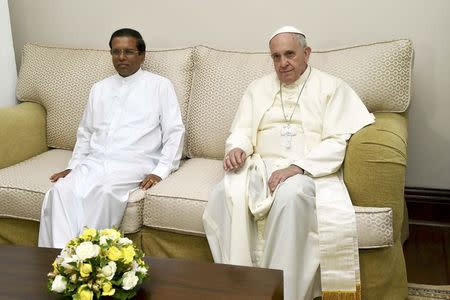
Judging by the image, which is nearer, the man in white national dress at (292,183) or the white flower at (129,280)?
the white flower at (129,280)

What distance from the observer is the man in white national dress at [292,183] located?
2.09 meters

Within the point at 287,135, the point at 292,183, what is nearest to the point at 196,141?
the point at 287,135

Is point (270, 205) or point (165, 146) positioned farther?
point (165, 146)

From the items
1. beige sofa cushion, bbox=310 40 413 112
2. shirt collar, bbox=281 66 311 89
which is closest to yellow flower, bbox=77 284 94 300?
shirt collar, bbox=281 66 311 89

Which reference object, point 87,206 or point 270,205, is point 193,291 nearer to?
point 270,205

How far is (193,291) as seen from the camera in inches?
60.6

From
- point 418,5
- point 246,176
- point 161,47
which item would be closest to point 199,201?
point 246,176

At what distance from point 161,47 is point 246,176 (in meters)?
1.47

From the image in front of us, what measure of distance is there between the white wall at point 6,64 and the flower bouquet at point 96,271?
2.15 metres

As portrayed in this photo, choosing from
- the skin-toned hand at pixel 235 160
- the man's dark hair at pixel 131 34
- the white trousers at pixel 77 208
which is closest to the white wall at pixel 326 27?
the man's dark hair at pixel 131 34

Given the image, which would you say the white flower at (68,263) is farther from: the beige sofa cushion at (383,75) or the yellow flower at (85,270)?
the beige sofa cushion at (383,75)

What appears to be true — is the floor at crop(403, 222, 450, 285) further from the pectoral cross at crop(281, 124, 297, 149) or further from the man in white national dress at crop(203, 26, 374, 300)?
the pectoral cross at crop(281, 124, 297, 149)

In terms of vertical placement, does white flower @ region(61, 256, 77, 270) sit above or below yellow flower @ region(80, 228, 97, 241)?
below

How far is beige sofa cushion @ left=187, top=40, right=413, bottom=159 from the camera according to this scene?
8.71 ft
